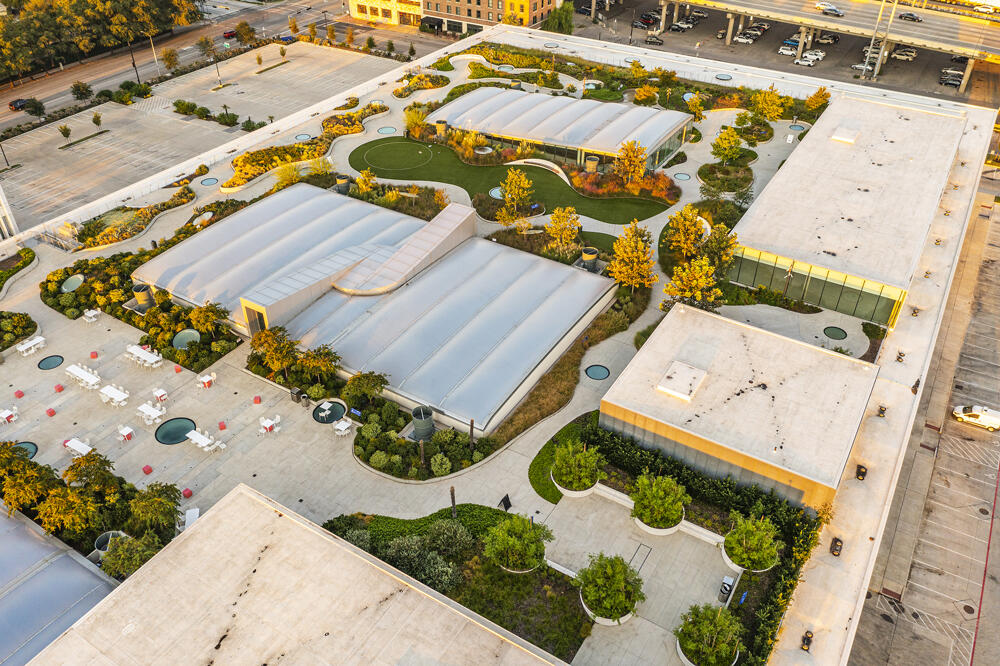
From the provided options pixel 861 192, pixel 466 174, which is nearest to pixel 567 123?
pixel 466 174

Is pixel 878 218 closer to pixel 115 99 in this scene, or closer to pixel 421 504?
pixel 421 504

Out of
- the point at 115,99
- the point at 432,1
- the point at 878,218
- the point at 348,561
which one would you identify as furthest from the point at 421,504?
the point at 432,1

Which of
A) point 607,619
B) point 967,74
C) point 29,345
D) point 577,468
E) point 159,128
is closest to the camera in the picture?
point 607,619

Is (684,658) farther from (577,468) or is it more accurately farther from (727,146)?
(727,146)

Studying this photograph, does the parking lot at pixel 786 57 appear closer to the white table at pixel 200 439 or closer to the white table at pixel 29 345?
the white table at pixel 200 439

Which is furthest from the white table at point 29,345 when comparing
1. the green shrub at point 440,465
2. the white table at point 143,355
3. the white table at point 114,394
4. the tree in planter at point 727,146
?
the tree in planter at point 727,146

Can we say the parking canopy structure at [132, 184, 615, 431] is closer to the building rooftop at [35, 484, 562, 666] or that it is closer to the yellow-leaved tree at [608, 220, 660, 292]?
the yellow-leaved tree at [608, 220, 660, 292]

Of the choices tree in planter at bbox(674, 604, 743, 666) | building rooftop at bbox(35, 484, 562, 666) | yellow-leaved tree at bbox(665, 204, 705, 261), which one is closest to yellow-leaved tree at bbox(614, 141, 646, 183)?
yellow-leaved tree at bbox(665, 204, 705, 261)
